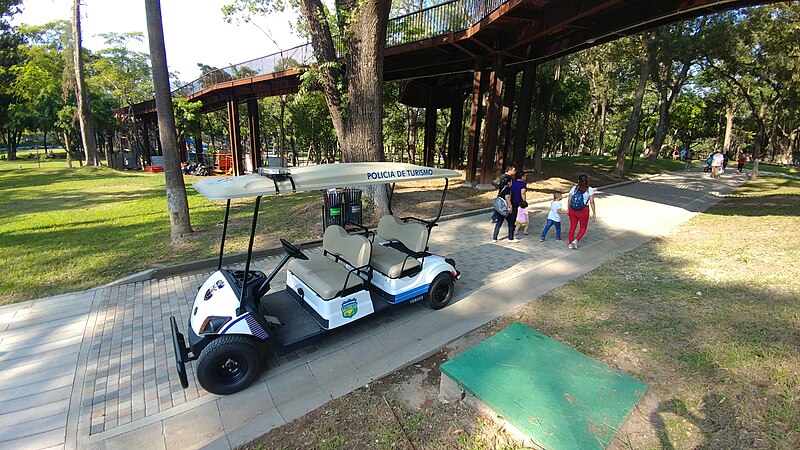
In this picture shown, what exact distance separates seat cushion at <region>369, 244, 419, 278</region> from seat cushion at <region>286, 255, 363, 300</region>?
0.44m

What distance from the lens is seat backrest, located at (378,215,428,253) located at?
471cm

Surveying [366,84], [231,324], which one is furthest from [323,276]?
[366,84]

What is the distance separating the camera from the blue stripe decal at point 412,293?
4.33 m

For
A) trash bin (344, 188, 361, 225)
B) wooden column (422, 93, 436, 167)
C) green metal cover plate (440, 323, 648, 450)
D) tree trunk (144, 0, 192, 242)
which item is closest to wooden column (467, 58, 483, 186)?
wooden column (422, 93, 436, 167)

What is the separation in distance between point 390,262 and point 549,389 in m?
2.29

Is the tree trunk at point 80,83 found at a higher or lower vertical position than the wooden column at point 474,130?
higher

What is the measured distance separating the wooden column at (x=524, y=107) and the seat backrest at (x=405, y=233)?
10.5m

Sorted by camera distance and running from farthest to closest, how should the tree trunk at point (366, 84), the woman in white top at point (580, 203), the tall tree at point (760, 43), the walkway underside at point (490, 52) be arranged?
the tall tree at point (760, 43) → the walkway underside at point (490, 52) → the tree trunk at point (366, 84) → the woman in white top at point (580, 203)

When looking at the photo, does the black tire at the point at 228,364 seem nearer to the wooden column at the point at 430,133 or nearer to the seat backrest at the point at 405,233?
the seat backrest at the point at 405,233

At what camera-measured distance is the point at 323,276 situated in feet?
13.1

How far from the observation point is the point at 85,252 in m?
6.82

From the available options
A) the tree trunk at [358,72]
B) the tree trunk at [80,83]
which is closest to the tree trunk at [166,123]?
the tree trunk at [358,72]

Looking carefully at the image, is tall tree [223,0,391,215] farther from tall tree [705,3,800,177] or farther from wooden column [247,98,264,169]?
tall tree [705,3,800,177]

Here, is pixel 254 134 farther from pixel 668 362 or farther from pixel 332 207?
pixel 668 362
